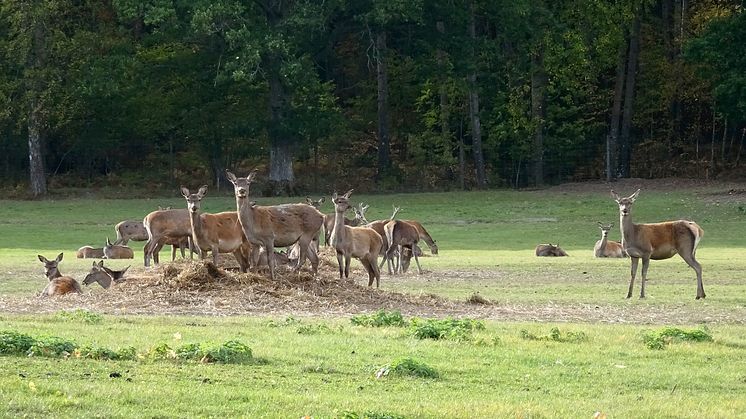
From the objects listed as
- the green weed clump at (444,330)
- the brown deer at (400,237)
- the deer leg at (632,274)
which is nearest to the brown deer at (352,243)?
the brown deer at (400,237)

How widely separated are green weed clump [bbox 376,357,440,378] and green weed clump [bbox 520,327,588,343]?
3.22 metres

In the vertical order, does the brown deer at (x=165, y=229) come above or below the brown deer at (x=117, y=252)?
above

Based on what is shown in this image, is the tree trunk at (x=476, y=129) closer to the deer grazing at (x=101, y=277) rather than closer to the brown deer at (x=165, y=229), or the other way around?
the brown deer at (x=165, y=229)

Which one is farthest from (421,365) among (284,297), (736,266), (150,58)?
(150,58)

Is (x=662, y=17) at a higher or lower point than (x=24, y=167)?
higher

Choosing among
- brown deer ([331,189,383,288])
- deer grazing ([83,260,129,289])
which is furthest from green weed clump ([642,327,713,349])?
deer grazing ([83,260,129,289])

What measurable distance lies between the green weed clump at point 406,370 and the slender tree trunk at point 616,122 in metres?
40.3

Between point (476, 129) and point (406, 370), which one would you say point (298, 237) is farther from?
point (476, 129)

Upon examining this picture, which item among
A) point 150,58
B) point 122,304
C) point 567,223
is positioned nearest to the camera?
point 122,304

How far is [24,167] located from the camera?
53812 mm

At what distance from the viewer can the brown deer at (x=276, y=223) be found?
71.4 ft

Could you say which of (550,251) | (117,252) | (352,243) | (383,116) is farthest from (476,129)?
(352,243)

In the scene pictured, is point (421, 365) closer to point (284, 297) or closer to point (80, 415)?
point (80, 415)

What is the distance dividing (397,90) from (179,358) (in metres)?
44.5
